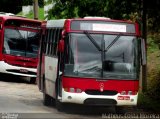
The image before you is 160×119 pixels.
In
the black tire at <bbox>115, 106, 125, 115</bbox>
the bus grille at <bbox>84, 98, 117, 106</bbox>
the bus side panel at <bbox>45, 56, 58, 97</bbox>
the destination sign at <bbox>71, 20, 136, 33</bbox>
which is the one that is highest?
the destination sign at <bbox>71, 20, 136, 33</bbox>

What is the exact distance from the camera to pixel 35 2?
107ft

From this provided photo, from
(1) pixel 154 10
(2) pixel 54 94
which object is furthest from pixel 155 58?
(2) pixel 54 94

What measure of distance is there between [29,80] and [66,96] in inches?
580

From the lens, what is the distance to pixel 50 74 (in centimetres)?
1811

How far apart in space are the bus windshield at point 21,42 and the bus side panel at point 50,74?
9.61 metres

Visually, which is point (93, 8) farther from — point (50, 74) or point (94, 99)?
point (94, 99)

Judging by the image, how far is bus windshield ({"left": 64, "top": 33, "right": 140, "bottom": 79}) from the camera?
1612cm

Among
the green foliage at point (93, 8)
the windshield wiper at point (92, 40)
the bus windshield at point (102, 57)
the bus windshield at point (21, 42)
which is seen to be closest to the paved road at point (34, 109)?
the bus windshield at point (102, 57)

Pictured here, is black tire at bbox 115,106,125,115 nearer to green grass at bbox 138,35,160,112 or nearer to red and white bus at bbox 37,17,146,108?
red and white bus at bbox 37,17,146,108

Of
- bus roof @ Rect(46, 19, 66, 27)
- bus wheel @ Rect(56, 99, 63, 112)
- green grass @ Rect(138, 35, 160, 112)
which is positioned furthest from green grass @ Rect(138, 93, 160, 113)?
bus roof @ Rect(46, 19, 66, 27)

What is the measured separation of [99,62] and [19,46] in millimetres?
12897

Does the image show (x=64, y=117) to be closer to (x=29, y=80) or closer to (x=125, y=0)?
(x=125, y=0)

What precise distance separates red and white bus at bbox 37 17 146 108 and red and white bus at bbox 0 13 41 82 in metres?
12.0

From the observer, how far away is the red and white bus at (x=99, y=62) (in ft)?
52.6
